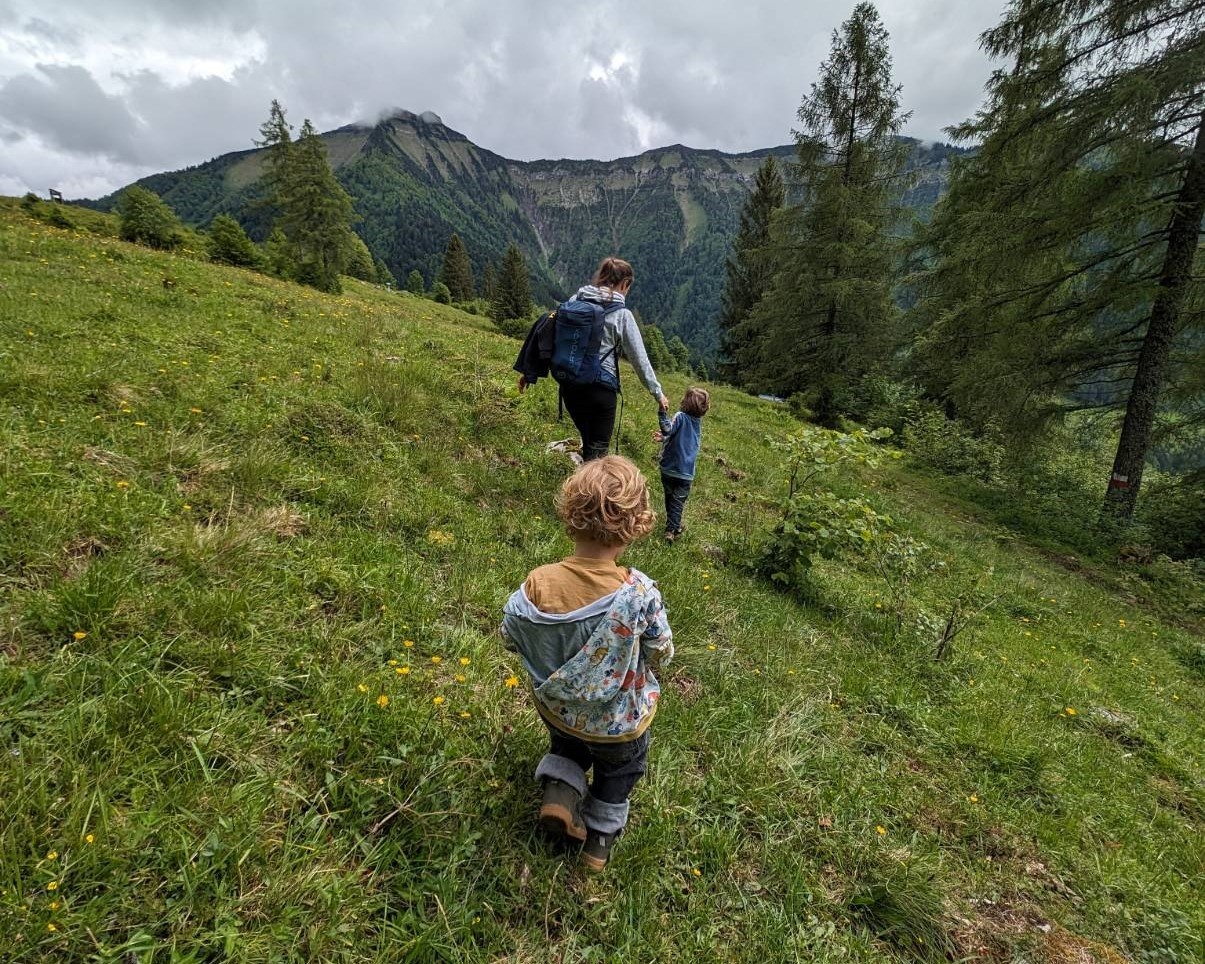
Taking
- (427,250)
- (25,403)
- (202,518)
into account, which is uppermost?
(427,250)

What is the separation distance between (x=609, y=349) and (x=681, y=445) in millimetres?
1623

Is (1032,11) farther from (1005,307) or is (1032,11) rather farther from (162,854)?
(162,854)

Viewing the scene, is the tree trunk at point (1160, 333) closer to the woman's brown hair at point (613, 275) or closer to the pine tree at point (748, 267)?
the woman's brown hair at point (613, 275)

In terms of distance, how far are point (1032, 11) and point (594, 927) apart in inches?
668

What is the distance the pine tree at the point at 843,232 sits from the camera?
19.2m

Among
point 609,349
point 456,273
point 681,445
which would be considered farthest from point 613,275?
point 456,273

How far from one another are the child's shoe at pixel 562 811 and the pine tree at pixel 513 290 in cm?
4291

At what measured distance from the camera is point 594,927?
2131 millimetres

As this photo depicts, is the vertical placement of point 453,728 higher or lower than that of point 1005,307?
lower

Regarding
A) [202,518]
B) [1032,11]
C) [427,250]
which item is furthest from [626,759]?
[427,250]

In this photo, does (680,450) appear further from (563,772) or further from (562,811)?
(562,811)

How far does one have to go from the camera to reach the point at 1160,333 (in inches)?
428

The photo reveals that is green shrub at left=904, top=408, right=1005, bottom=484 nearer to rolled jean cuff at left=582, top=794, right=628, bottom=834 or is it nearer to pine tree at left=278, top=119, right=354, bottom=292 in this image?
rolled jean cuff at left=582, top=794, right=628, bottom=834

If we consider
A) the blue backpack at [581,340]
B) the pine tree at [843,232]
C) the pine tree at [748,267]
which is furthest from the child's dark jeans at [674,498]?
the pine tree at [748,267]
